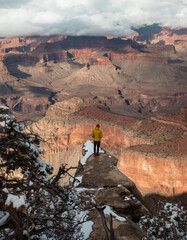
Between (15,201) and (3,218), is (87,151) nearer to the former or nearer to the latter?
(3,218)

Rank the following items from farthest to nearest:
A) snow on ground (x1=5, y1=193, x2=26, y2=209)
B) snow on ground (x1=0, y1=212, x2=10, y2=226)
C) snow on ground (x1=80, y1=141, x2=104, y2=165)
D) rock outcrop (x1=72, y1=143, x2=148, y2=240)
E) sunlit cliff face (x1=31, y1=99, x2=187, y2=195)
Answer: sunlit cliff face (x1=31, y1=99, x2=187, y2=195) < snow on ground (x1=80, y1=141, x2=104, y2=165) < rock outcrop (x1=72, y1=143, x2=148, y2=240) < snow on ground (x1=0, y1=212, x2=10, y2=226) < snow on ground (x1=5, y1=193, x2=26, y2=209)

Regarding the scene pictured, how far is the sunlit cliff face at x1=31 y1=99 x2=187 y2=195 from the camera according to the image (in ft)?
135

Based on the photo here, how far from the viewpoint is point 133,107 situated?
556ft

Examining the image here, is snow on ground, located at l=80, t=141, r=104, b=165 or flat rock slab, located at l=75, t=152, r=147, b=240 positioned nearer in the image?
flat rock slab, located at l=75, t=152, r=147, b=240

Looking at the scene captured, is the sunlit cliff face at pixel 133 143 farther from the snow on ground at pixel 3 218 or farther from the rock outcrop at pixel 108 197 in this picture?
the snow on ground at pixel 3 218

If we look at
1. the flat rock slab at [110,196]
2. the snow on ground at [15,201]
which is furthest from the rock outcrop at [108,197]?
the snow on ground at [15,201]

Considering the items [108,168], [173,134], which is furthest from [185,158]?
[108,168]

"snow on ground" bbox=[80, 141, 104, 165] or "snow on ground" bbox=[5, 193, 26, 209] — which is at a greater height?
"snow on ground" bbox=[5, 193, 26, 209]

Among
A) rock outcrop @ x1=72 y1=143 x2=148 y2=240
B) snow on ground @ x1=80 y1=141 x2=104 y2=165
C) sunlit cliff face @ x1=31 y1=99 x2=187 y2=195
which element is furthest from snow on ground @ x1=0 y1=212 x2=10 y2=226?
sunlit cliff face @ x1=31 y1=99 x2=187 y2=195

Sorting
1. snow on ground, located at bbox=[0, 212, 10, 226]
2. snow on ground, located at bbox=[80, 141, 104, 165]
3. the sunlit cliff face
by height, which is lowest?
the sunlit cliff face

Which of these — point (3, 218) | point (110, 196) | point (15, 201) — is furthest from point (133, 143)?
point (15, 201)

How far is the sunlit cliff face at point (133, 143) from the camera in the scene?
4106cm

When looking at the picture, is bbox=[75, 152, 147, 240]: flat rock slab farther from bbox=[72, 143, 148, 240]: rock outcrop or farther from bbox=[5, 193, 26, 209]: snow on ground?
bbox=[5, 193, 26, 209]: snow on ground

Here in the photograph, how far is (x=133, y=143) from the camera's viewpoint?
56625 millimetres
